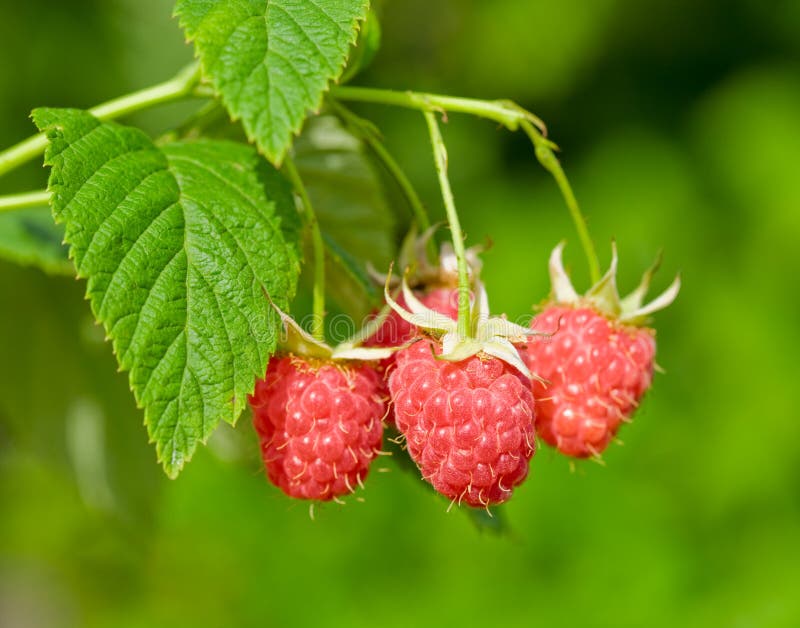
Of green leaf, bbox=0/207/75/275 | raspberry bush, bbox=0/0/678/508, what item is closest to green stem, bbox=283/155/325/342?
raspberry bush, bbox=0/0/678/508

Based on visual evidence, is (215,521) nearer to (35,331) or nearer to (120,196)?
(35,331)

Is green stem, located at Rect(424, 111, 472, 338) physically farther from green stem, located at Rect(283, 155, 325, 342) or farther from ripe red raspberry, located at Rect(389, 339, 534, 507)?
green stem, located at Rect(283, 155, 325, 342)

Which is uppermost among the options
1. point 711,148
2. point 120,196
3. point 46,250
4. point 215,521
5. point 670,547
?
point 120,196

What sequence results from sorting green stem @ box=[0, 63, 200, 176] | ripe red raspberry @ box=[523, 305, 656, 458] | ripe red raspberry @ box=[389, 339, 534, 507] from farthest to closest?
ripe red raspberry @ box=[523, 305, 656, 458] < green stem @ box=[0, 63, 200, 176] < ripe red raspberry @ box=[389, 339, 534, 507]

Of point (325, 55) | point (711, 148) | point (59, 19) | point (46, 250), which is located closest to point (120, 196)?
point (325, 55)

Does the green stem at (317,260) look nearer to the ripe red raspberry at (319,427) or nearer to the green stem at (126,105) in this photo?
the ripe red raspberry at (319,427)

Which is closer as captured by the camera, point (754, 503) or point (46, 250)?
point (46, 250)

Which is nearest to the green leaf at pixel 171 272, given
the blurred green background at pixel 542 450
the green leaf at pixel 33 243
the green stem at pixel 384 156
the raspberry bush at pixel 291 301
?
the raspberry bush at pixel 291 301
